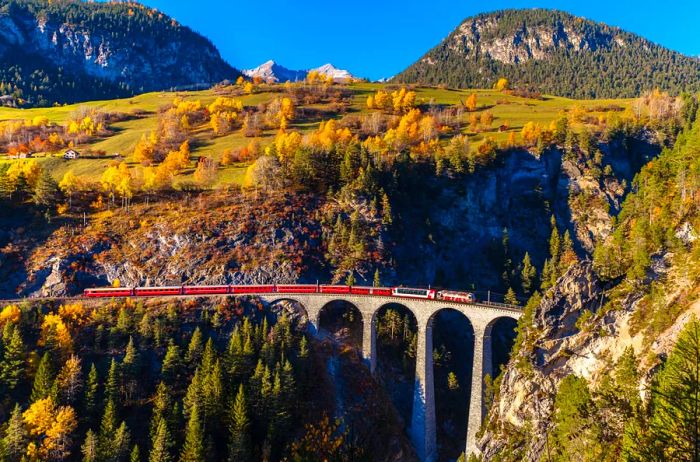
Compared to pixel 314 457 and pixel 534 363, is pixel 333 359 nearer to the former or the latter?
pixel 314 457

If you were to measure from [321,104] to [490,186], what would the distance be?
3208 inches

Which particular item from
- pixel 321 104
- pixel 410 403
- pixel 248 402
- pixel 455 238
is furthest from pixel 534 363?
pixel 321 104

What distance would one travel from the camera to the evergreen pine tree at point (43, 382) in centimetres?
5591

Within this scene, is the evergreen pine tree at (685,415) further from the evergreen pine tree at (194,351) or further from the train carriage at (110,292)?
the train carriage at (110,292)

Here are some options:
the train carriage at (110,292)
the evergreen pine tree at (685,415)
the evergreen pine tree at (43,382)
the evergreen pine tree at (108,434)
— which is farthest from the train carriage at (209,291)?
the evergreen pine tree at (685,415)

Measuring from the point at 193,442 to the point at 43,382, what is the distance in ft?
68.9

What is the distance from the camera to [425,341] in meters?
68.6

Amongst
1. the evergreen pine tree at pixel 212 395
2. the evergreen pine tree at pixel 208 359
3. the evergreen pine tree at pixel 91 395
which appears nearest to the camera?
the evergreen pine tree at pixel 91 395

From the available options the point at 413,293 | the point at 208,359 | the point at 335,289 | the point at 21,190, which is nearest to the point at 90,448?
the point at 208,359

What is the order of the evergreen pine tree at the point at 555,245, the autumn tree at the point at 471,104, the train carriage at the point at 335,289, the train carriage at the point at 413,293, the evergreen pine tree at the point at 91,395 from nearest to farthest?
1. the evergreen pine tree at the point at 91,395
2. the train carriage at the point at 413,293
3. the train carriage at the point at 335,289
4. the evergreen pine tree at the point at 555,245
5. the autumn tree at the point at 471,104

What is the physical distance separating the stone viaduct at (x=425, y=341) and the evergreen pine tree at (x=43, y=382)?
30707mm

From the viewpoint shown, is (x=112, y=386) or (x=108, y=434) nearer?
(x=108, y=434)

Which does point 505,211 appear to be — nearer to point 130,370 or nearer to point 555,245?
point 555,245

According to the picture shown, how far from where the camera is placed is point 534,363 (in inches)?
2215
